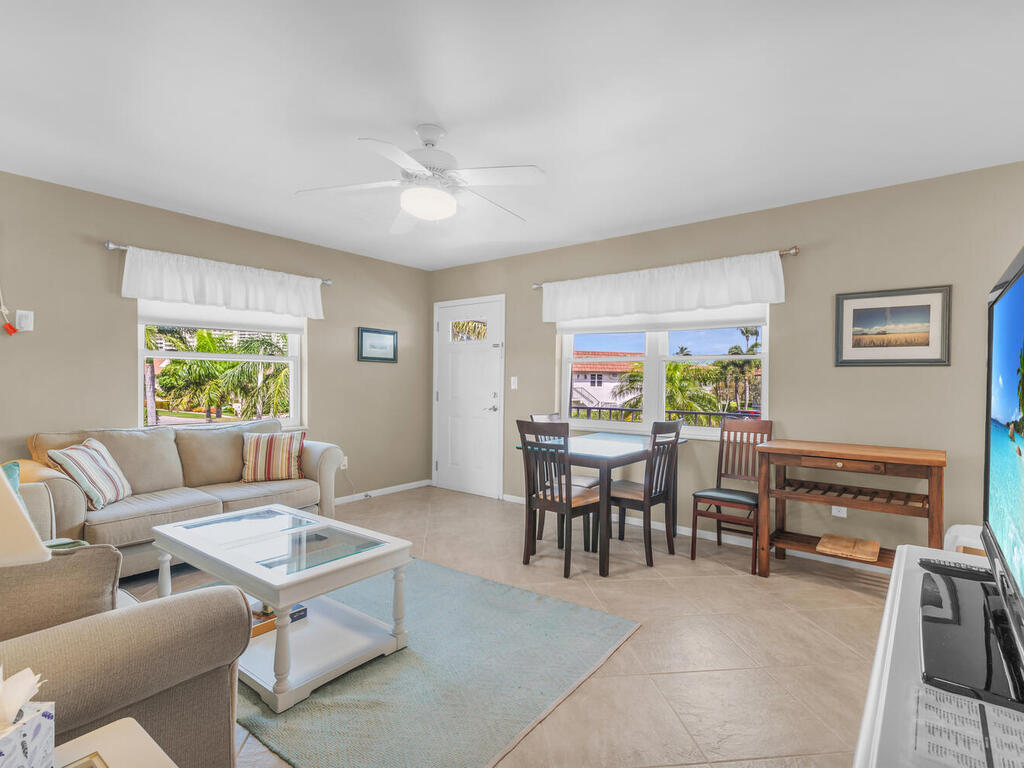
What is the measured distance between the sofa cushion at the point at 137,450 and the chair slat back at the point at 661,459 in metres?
3.15

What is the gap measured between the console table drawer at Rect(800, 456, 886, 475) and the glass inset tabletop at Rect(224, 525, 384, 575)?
245 centimetres

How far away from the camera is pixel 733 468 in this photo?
3658 millimetres

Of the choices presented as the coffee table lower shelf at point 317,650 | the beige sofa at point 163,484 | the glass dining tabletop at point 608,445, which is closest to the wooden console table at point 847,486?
the glass dining tabletop at point 608,445

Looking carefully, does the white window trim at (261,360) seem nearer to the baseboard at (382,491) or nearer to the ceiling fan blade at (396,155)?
the baseboard at (382,491)

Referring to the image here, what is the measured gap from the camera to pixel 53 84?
2.16m

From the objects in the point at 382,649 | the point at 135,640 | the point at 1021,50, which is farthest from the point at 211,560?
the point at 1021,50

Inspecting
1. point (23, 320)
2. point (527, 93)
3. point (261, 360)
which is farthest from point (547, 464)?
point (23, 320)

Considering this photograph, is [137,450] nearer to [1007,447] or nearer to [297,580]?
[297,580]

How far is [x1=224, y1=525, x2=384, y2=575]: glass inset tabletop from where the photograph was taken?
2074 mm

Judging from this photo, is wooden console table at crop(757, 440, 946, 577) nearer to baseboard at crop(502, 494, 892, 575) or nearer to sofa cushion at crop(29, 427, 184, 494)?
baseboard at crop(502, 494, 892, 575)

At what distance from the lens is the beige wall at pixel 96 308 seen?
310 centimetres

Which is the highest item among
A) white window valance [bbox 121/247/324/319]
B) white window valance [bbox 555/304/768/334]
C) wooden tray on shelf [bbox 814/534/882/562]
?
white window valance [bbox 121/247/324/319]

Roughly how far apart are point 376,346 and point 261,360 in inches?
43.2

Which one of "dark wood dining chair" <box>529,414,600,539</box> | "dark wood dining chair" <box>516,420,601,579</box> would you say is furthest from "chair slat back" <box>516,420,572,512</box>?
"dark wood dining chair" <box>529,414,600,539</box>
